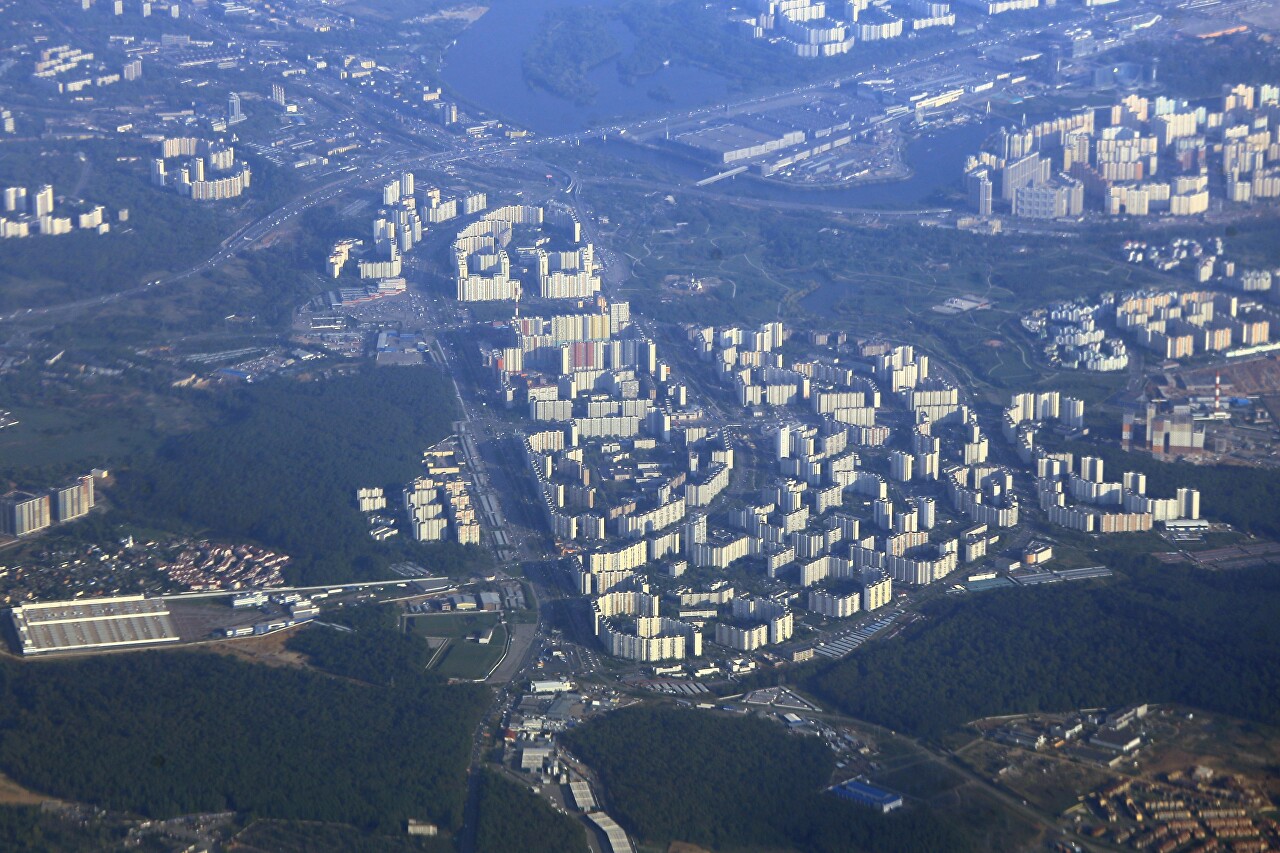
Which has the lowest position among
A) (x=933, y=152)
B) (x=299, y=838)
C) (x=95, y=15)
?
(x=299, y=838)

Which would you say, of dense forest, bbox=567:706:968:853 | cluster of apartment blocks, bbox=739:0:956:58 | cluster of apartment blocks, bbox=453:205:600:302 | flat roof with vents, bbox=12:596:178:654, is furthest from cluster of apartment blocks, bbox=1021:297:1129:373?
cluster of apartment blocks, bbox=739:0:956:58

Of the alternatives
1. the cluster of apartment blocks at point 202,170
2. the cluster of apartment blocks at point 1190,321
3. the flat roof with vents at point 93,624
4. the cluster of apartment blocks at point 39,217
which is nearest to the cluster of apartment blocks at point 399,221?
the cluster of apartment blocks at point 202,170

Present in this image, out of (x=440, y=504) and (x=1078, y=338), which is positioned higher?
(x=1078, y=338)

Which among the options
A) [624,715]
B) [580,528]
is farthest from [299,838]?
[580,528]

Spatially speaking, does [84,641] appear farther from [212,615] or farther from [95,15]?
[95,15]

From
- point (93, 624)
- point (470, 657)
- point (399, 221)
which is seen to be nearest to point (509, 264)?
point (399, 221)

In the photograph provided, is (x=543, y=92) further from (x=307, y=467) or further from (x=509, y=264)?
(x=307, y=467)

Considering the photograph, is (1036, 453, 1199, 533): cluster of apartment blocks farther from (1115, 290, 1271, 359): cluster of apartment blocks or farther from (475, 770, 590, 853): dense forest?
(475, 770, 590, 853): dense forest
